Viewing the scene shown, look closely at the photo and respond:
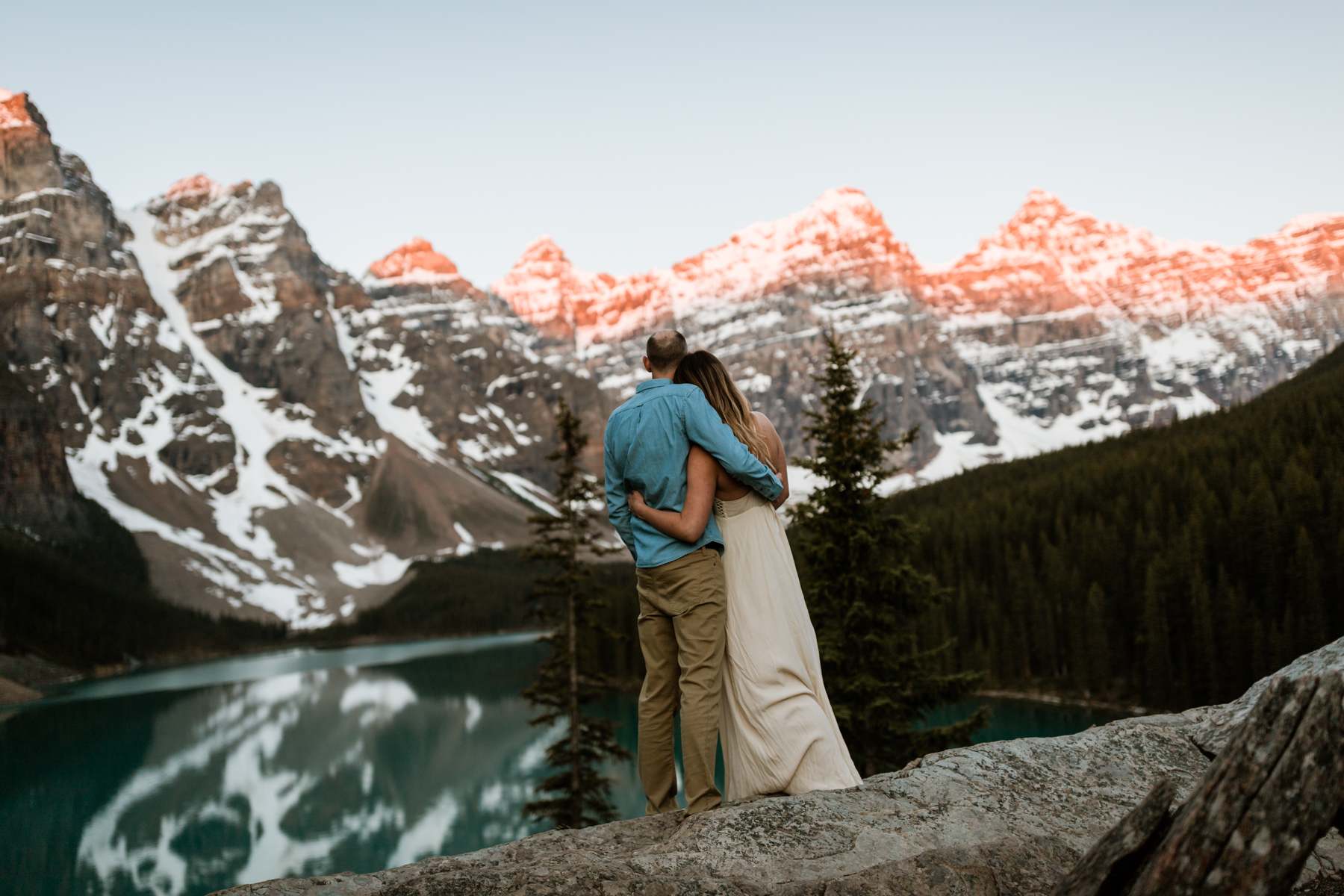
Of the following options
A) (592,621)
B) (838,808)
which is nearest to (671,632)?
(838,808)

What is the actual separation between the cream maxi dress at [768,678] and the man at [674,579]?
4.1 inches

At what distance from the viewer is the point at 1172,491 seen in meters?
75.8

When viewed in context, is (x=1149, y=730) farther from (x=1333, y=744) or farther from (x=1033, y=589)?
(x=1033, y=589)

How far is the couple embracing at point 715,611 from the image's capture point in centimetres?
590

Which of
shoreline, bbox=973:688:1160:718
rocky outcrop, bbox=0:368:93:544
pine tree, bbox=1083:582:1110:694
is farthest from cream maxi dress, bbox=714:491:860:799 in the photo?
rocky outcrop, bbox=0:368:93:544

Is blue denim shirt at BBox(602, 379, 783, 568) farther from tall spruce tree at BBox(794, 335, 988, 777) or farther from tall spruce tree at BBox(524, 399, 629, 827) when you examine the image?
tall spruce tree at BBox(524, 399, 629, 827)

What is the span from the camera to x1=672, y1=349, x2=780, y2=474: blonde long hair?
6.34m

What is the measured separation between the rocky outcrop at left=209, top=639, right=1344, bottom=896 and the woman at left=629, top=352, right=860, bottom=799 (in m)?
0.38

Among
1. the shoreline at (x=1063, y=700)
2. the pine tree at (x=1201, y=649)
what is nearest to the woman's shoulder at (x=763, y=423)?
the shoreline at (x=1063, y=700)

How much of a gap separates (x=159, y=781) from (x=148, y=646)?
96.3 m

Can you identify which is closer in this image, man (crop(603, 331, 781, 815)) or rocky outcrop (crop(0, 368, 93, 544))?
man (crop(603, 331, 781, 815))

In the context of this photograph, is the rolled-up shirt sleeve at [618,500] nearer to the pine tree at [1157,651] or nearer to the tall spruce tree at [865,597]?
the tall spruce tree at [865,597]

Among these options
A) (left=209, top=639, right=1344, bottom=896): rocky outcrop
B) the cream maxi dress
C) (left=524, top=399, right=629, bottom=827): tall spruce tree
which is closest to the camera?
(left=209, top=639, right=1344, bottom=896): rocky outcrop

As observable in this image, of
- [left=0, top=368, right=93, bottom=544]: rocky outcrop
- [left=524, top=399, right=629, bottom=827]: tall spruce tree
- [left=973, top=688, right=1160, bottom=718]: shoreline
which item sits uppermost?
[left=0, top=368, right=93, bottom=544]: rocky outcrop
